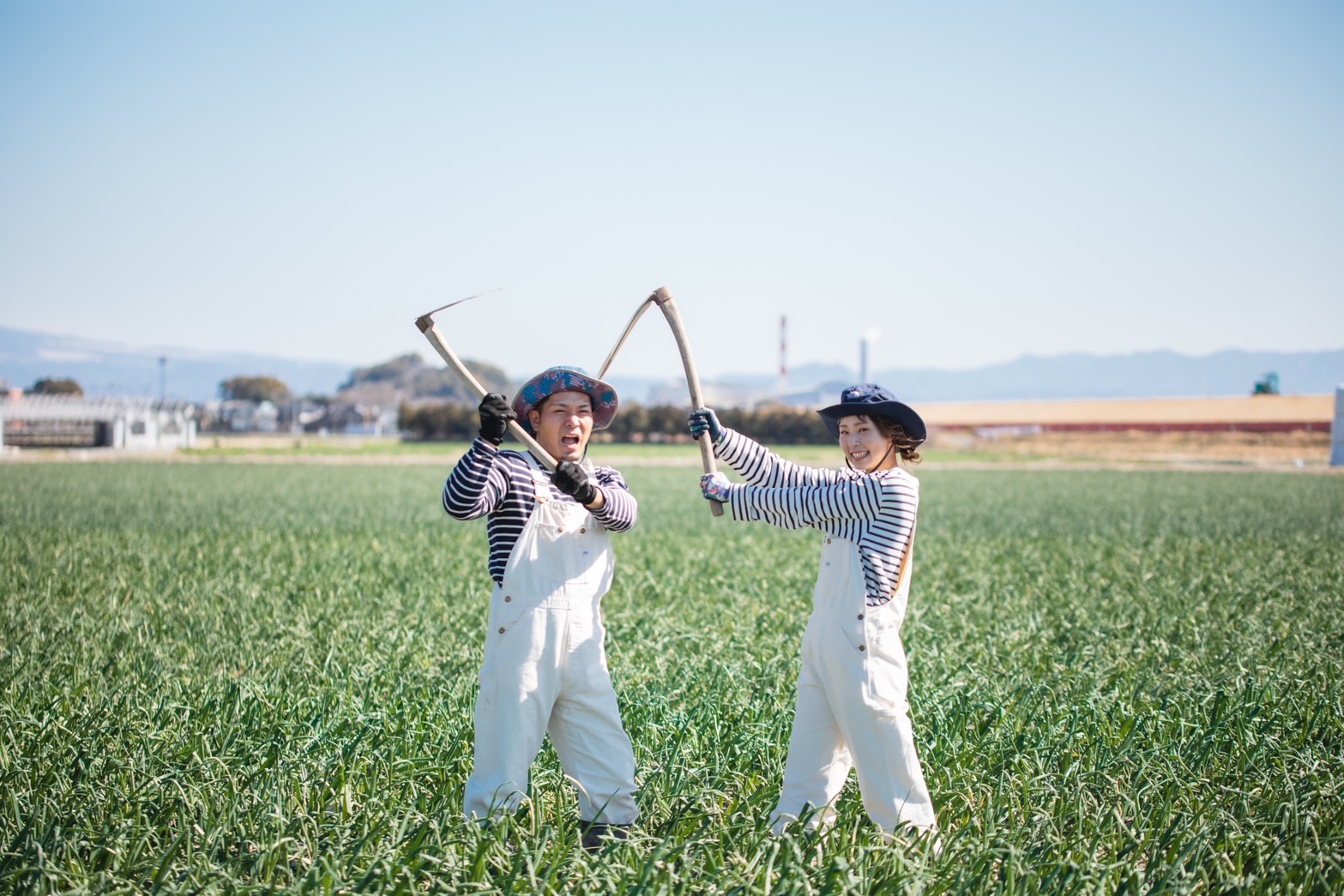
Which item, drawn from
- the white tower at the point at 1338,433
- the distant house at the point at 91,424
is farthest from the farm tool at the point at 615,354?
the distant house at the point at 91,424

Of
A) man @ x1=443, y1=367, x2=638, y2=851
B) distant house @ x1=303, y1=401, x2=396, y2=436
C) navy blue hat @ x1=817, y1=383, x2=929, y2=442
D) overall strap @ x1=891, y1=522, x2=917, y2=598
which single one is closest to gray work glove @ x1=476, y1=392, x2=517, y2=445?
man @ x1=443, y1=367, x2=638, y2=851

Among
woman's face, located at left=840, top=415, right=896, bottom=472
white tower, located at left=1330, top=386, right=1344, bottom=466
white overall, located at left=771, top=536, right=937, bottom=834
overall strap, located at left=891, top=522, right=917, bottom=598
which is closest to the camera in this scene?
white overall, located at left=771, top=536, right=937, bottom=834

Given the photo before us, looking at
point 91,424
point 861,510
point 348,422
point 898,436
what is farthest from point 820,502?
point 348,422

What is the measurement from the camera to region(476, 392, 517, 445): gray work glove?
3.55 metres

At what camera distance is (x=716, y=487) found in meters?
3.72

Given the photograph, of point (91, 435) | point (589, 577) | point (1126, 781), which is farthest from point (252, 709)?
point (91, 435)

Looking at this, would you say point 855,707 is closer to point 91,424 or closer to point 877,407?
point 877,407

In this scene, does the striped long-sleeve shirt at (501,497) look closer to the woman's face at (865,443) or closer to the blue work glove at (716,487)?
the blue work glove at (716,487)

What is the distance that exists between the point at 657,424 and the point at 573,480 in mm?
63392

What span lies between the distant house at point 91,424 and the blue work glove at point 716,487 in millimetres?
64105

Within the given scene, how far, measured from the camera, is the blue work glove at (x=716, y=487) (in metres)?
3.71

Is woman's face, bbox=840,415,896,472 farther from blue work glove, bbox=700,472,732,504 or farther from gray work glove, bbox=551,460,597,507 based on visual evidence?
gray work glove, bbox=551,460,597,507

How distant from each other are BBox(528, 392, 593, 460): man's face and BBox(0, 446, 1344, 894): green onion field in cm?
133

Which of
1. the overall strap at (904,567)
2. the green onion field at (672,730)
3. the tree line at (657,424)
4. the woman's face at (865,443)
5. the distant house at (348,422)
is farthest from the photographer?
the distant house at (348,422)
